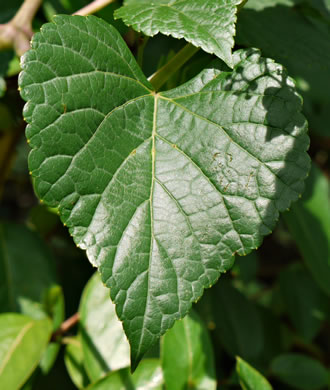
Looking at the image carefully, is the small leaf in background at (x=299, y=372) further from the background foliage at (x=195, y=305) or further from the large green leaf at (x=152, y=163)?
the large green leaf at (x=152, y=163)

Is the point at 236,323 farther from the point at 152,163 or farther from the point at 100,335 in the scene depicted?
the point at 152,163

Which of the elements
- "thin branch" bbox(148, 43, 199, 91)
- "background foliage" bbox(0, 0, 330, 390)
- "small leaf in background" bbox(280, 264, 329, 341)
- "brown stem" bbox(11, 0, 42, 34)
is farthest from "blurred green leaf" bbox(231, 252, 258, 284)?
"brown stem" bbox(11, 0, 42, 34)

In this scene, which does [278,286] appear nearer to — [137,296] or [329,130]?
[329,130]

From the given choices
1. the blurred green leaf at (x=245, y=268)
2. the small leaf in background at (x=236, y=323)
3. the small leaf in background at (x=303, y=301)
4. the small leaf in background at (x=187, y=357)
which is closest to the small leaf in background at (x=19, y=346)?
the small leaf in background at (x=187, y=357)

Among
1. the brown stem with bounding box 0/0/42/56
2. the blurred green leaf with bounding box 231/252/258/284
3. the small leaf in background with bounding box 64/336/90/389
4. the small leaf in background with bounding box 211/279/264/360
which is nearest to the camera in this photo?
the brown stem with bounding box 0/0/42/56

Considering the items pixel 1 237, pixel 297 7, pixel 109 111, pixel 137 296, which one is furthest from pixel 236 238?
pixel 1 237

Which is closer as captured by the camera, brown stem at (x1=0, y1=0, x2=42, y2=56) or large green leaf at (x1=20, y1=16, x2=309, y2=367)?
large green leaf at (x1=20, y1=16, x2=309, y2=367)

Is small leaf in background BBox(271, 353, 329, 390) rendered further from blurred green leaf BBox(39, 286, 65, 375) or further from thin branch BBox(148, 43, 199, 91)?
thin branch BBox(148, 43, 199, 91)
